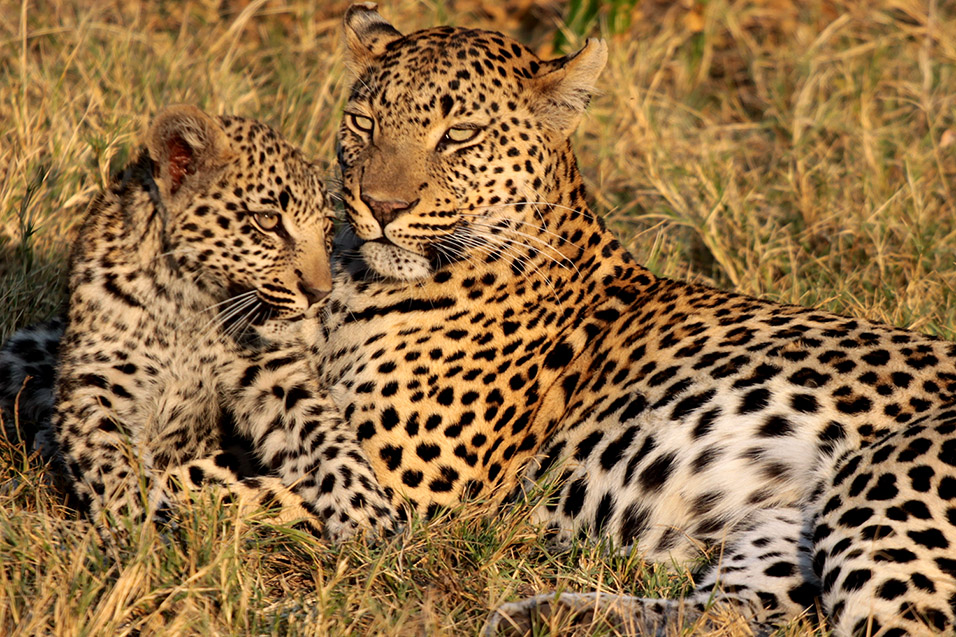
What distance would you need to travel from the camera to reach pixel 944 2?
425 inches

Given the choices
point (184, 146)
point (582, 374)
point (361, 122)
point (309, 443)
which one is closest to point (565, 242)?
point (582, 374)

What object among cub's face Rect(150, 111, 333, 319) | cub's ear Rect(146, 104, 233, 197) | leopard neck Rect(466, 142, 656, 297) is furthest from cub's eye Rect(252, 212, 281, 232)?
leopard neck Rect(466, 142, 656, 297)

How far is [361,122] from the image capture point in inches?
227

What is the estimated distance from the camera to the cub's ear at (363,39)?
19.6 feet

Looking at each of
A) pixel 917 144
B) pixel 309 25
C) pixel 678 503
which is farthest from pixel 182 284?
pixel 917 144

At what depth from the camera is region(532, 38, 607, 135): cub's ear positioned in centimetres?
575

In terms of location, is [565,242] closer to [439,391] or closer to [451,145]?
[451,145]

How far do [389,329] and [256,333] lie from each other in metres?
0.57

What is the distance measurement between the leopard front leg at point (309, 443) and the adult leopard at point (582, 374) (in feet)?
0.42

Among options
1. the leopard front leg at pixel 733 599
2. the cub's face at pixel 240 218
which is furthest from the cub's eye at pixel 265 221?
the leopard front leg at pixel 733 599

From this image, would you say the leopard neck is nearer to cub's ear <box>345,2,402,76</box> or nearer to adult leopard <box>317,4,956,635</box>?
adult leopard <box>317,4,956,635</box>

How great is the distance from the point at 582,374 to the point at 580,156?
3670 millimetres

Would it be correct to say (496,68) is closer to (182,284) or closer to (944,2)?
(182,284)

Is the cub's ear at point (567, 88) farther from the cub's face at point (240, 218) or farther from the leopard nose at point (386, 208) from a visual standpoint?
the cub's face at point (240, 218)
